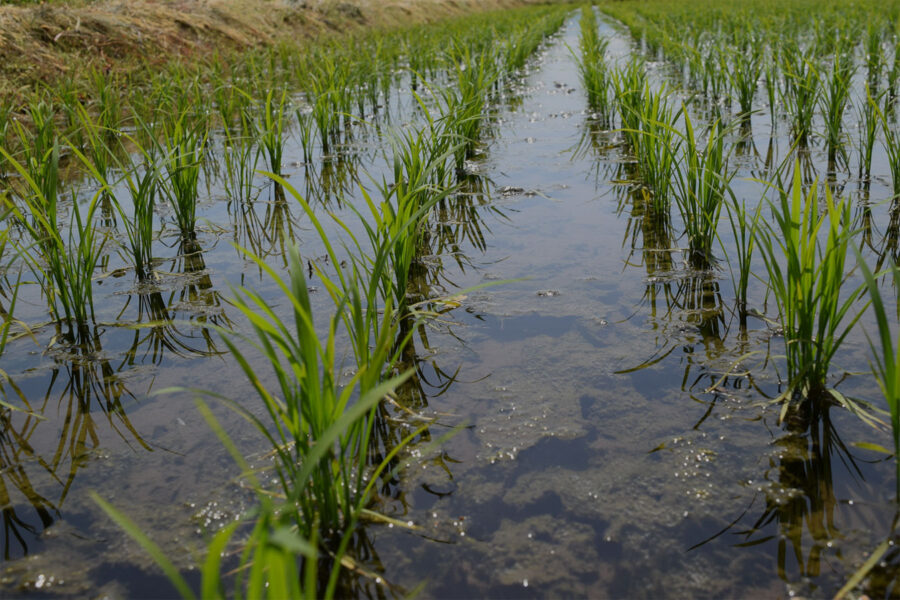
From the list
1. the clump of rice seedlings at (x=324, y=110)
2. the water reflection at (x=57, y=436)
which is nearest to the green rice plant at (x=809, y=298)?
the water reflection at (x=57, y=436)

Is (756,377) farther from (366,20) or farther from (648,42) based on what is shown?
(366,20)

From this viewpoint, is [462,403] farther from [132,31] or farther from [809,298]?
[132,31]

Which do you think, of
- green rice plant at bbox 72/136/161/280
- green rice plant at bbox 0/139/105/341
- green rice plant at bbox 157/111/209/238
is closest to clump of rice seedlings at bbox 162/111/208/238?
green rice plant at bbox 157/111/209/238

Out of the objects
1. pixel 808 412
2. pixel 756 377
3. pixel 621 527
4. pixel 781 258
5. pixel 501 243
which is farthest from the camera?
pixel 501 243

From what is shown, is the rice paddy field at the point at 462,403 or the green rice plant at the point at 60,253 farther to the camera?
the green rice plant at the point at 60,253

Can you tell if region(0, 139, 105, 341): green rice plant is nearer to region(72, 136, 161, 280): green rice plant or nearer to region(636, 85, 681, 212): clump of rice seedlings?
region(72, 136, 161, 280): green rice plant

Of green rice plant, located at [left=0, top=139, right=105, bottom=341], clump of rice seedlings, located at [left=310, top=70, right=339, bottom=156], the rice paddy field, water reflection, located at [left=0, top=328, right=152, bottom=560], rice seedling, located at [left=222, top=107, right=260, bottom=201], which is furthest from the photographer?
clump of rice seedlings, located at [left=310, top=70, right=339, bottom=156]

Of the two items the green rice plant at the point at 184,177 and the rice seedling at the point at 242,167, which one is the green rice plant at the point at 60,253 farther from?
the rice seedling at the point at 242,167

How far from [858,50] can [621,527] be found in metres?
8.94

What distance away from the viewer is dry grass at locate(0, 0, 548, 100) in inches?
268

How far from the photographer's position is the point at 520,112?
20.4 ft

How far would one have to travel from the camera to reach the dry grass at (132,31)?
268 inches

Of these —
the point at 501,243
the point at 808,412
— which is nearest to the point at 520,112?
the point at 501,243

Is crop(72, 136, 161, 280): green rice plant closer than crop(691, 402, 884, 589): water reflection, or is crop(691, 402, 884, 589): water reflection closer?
crop(691, 402, 884, 589): water reflection
